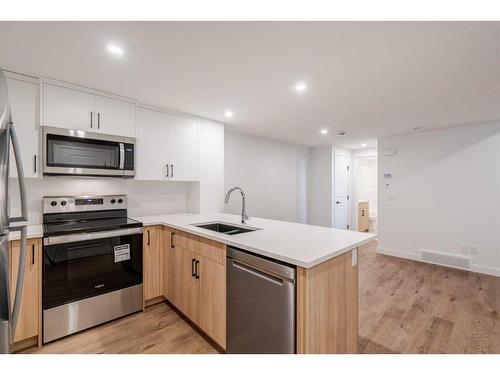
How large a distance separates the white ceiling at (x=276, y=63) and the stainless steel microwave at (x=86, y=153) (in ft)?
1.59

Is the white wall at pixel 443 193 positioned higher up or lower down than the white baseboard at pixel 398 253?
higher up

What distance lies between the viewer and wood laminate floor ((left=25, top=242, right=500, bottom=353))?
184cm

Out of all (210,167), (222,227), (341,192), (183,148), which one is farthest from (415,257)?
(183,148)

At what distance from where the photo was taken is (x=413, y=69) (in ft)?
6.18

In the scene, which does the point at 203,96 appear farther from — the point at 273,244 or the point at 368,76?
the point at 273,244

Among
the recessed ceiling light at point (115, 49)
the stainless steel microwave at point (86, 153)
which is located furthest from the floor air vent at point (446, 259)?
the recessed ceiling light at point (115, 49)

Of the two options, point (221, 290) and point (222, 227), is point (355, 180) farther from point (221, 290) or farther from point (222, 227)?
point (221, 290)

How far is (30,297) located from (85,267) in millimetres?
377

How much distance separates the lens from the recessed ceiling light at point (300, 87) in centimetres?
218

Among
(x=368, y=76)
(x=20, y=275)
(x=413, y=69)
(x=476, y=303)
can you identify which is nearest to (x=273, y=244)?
(x=20, y=275)

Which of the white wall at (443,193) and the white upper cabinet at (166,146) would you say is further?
the white wall at (443,193)

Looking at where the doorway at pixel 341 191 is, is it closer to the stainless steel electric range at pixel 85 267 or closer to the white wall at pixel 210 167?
the white wall at pixel 210 167

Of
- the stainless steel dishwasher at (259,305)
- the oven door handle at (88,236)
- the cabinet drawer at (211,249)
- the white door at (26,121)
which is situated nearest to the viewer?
the stainless steel dishwasher at (259,305)

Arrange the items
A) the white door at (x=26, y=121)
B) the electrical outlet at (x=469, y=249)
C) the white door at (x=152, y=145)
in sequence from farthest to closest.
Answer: the electrical outlet at (x=469, y=249)
the white door at (x=152, y=145)
the white door at (x=26, y=121)
